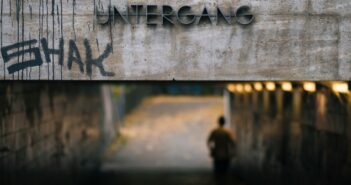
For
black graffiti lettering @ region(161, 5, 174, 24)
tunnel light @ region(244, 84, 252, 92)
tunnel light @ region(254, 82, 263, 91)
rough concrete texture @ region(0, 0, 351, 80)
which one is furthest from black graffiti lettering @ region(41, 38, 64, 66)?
tunnel light @ region(244, 84, 252, 92)

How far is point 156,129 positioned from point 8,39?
2111 centimetres

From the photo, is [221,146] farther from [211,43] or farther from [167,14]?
[167,14]

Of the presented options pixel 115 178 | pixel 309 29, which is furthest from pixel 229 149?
pixel 309 29

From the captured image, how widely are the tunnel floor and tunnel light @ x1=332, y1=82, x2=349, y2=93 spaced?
6423mm

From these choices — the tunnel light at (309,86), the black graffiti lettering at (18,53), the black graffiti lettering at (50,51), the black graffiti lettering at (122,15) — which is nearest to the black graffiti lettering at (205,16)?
the black graffiti lettering at (122,15)

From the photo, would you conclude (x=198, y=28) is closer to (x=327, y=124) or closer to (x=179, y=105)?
(x=327, y=124)

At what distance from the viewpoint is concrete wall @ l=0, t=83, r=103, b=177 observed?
9.84 meters

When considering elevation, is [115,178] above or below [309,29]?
below

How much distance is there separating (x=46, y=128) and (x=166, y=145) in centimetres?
1306

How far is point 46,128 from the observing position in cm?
1256

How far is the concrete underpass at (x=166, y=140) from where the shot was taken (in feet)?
33.0

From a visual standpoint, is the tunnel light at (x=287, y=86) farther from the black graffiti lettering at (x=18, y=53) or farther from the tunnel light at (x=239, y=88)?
the black graffiti lettering at (x=18, y=53)

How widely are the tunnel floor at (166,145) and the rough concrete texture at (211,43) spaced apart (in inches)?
310

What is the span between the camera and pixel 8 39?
8070 mm
